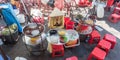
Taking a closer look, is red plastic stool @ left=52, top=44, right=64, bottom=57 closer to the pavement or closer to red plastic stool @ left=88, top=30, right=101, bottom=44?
the pavement

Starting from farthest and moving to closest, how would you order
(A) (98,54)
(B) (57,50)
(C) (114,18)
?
(C) (114,18), (B) (57,50), (A) (98,54)

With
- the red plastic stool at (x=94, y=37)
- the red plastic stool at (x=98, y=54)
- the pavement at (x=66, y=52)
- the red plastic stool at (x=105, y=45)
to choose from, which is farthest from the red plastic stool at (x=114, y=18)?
the red plastic stool at (x=98, y=54)

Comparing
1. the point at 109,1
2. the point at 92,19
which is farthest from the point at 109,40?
the point at 109,1

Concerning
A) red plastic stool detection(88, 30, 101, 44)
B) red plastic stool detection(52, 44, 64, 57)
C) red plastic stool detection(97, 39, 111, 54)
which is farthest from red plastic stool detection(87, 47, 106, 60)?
red plastic stool detection(52, 44, 64, 57)

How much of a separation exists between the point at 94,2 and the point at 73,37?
1417 mm

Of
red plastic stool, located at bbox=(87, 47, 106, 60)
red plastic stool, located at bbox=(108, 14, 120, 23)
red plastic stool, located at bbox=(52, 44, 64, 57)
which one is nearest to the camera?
red plastic stool, located at bbox=(87, 47, 106, 60)

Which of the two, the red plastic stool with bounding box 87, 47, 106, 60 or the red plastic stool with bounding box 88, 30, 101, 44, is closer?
the red plastic stool with bounding box 87, 47, 106, 60

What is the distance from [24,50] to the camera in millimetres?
2432

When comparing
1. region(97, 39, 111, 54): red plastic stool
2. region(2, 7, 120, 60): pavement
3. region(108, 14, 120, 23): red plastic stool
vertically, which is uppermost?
region(108, 14, 120, 23): red plastic stool

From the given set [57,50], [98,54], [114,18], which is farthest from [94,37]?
[114,18]

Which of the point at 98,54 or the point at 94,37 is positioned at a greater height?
the point at 94,37

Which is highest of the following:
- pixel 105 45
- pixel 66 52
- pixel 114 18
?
pixel 114 18

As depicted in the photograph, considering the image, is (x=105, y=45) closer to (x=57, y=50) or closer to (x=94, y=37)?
(x=94, y=37)

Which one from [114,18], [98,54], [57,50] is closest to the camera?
[98,54]
